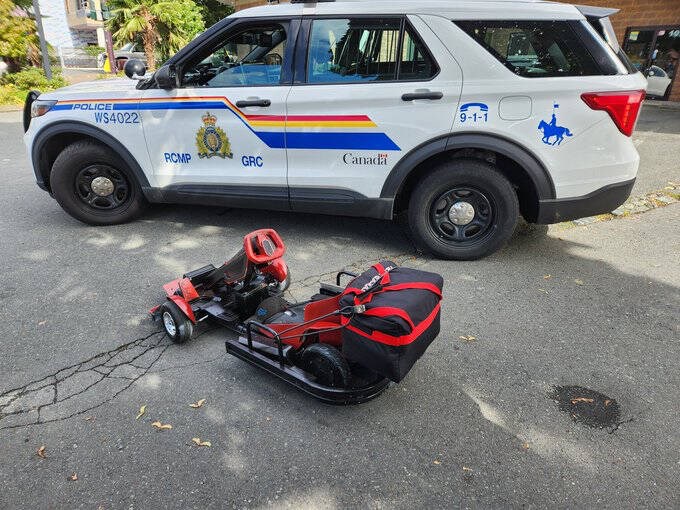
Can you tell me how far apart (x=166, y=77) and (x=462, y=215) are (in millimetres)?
2733

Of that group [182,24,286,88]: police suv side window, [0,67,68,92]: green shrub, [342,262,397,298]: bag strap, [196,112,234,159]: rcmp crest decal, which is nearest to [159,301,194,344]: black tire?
[342,262,397,298]: bag strap

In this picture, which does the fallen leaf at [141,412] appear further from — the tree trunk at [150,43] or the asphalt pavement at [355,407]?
the tree trunk at [150,43]

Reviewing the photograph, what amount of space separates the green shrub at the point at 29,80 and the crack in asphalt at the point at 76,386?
13.9 metres

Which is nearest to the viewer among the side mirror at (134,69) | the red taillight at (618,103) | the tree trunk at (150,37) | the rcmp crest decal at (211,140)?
the red taillight at (618,103)

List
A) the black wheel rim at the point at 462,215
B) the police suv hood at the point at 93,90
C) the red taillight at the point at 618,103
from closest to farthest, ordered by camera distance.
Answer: the red taillight at the point at 618,103
the black wheel rim at the point at 462,215
the police suv hood at the point at 93,90

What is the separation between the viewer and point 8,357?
283 cm

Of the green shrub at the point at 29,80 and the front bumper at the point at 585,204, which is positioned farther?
the green shrub at the point at 29,80

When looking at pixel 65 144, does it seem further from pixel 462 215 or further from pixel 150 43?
pixel 150 43

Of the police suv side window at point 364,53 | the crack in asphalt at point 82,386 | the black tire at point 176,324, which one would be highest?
the police suv side window at point 364,53

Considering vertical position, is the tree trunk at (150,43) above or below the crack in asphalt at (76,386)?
above

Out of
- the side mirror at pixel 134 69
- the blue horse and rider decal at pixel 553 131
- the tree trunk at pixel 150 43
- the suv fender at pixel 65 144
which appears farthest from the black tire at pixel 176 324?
the tree trunk at pixel 150 43

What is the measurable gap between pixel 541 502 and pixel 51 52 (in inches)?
794

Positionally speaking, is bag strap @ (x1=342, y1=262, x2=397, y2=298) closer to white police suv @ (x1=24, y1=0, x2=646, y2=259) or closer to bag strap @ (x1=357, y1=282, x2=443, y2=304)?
bag strap @ (x1=357, y1=282, x2=443, y2=304)

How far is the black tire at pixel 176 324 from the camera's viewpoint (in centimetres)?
287
